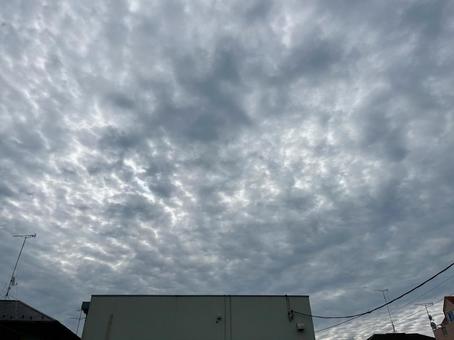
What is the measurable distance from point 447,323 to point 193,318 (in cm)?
5130

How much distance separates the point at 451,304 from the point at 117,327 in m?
53.8

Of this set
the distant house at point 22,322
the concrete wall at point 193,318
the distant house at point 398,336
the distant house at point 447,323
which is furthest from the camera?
the distant house at point 447,323

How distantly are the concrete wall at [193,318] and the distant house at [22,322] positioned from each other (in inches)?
104

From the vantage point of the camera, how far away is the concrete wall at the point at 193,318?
20953 mm

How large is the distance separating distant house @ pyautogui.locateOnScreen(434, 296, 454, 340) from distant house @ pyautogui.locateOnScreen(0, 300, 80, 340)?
187ft

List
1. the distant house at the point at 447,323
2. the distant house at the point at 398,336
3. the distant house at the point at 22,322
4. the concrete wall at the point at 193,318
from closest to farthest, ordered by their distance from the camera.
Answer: the distant house at the point at 22,322 < the concrete wall at the point at 193,318 < the distant house at the point at 398,336 < the distant house at the point at 447,323

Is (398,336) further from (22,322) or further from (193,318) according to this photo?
(22,322)

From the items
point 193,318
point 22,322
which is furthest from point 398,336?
point 22,322

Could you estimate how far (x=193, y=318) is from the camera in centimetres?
2148

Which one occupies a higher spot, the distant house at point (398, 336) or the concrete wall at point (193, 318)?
the distant house at point (398, 336)

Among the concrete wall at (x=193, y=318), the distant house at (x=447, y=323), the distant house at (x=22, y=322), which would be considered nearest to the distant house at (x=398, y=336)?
the distant house at (x=447, y=323)

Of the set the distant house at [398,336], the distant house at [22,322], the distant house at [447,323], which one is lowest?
the distant house at [22,322]

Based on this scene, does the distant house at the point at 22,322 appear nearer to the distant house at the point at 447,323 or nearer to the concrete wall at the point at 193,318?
the concrete wall at the point at 193,318

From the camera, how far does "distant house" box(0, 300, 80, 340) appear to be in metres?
19.6
